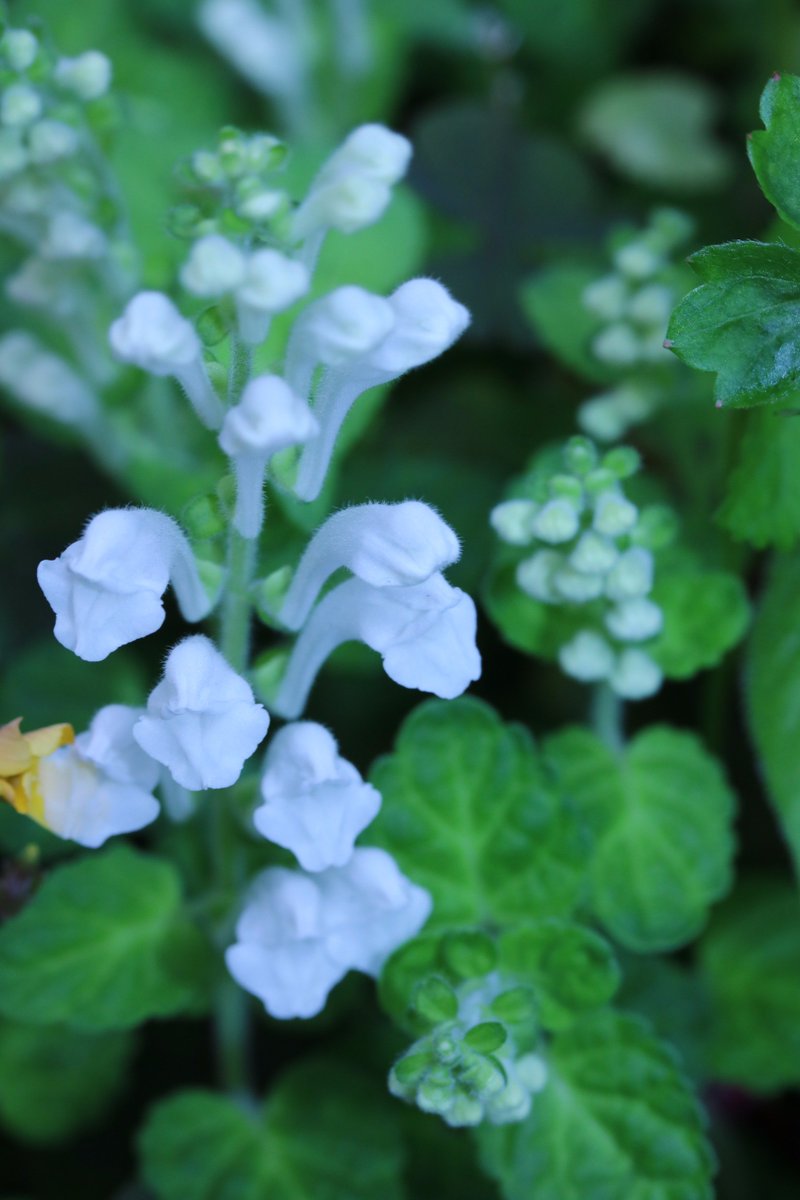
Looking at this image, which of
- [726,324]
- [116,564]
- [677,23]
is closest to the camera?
[116,564]

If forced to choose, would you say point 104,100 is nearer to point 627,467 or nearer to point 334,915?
point 627,467

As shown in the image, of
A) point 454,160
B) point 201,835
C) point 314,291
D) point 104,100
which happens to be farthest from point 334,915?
point 454,160

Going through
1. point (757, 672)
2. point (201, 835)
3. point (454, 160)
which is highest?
point (454, 160)

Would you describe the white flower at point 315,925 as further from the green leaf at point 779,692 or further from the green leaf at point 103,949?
the green leaf at point 779,692

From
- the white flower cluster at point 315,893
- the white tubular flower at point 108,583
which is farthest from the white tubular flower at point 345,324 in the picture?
the white flower cluster at point 315,893

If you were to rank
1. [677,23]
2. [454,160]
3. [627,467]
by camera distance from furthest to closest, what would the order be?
1. [677,23]
2. [454,160]
3. [627,467]

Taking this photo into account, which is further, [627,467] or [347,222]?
[627,467]
